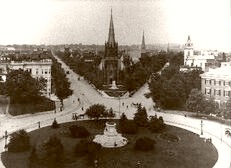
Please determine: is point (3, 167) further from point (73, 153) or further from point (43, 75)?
point (43, 75)

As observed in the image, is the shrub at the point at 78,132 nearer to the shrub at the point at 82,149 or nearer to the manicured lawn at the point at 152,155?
the manicured lawn at the point at 152,155

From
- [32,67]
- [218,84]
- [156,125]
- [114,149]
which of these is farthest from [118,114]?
[32,67]

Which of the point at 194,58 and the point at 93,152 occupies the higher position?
the point at 194,58

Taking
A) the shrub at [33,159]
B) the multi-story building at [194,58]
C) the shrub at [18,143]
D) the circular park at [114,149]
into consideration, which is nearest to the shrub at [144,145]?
the circular park at [114,149]

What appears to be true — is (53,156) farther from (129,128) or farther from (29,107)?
(29,107)

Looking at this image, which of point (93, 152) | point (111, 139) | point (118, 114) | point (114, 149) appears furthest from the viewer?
point (118, 114)
